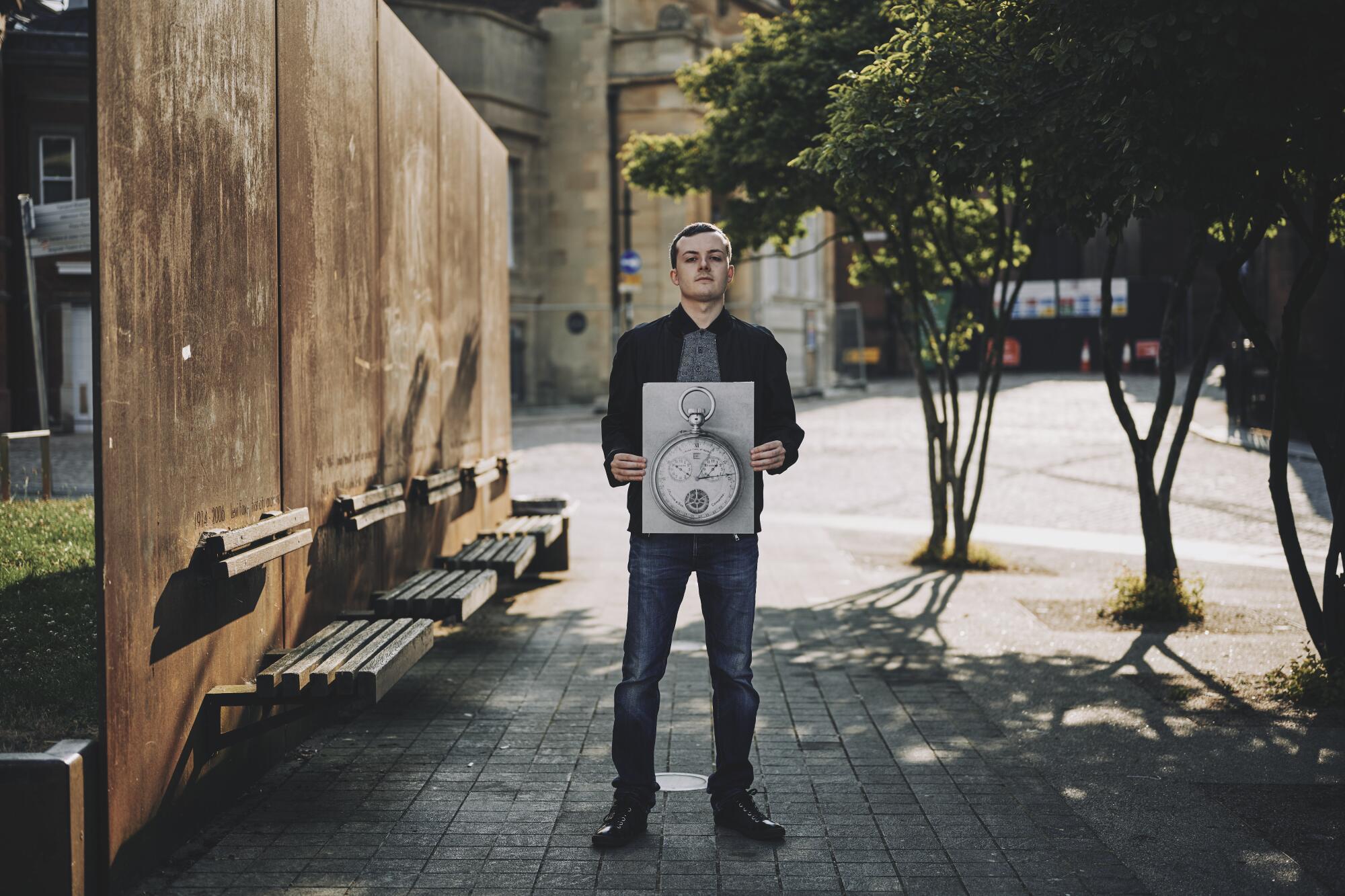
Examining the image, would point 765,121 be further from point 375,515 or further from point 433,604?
point 433,604

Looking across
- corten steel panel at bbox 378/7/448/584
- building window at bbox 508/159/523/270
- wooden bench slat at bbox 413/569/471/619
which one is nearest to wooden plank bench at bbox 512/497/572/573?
corten steel panel at bbox 378/7/448/584

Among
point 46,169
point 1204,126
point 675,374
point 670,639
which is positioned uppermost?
point 46,169

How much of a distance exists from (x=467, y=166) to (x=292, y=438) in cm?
456

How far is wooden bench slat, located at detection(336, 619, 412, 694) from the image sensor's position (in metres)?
4.98

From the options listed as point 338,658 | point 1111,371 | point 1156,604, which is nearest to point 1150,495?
point 1156,604

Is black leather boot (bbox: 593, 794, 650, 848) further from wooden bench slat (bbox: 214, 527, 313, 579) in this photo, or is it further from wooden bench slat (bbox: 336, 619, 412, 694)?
wooden bench slat (bbox: 214, 527, 313, 579)

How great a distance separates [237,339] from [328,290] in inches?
49.7

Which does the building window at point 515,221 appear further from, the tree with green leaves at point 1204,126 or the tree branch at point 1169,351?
the tree with green leaves at point 1204,126

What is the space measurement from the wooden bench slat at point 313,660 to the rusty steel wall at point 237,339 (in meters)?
0.19

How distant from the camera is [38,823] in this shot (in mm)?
3822

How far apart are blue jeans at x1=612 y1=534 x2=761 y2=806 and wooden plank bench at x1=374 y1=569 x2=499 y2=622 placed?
221 cm

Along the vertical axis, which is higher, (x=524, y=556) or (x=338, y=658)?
(x=338, y=658)

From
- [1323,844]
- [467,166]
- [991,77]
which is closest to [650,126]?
[467,166]

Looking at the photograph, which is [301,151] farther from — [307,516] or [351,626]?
[351,626]
